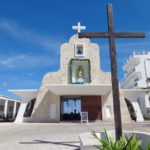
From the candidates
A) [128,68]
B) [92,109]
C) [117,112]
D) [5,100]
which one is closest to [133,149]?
[117,112]

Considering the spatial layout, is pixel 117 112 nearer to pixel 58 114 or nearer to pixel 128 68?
pixel 58 114

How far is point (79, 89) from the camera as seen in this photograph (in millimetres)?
22047

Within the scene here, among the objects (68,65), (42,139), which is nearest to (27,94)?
(68,65)

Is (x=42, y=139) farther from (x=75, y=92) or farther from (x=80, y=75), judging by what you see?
(x=80, y=75)

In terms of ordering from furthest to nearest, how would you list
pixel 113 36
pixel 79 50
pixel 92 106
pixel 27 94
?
pixel 79 50 → pixel 27 94 → pixel 92 106 → pixel 113 36

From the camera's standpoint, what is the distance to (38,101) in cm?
2430

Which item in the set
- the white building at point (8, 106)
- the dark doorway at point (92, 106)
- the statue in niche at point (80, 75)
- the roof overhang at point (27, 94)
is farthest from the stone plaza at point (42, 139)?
the white building at point (8, 106)

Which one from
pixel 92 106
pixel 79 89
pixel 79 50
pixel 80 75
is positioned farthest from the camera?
pixel 79 50

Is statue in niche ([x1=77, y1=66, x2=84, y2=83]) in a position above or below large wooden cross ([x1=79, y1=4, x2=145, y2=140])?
above

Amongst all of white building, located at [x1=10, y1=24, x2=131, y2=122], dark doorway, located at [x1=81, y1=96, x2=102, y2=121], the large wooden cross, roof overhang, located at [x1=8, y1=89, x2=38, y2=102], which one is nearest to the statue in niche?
white building, located at [x1=10, y1=24, x2=131, y2=122]

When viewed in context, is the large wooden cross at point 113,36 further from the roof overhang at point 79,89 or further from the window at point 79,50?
the window at point 79,50

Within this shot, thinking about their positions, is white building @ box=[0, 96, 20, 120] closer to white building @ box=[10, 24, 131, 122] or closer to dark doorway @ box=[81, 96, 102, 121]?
white building @ box=[10, 24, 131, 122]

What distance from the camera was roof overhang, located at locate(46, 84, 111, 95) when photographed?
21.4 meters

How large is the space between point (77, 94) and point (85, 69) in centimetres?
328
